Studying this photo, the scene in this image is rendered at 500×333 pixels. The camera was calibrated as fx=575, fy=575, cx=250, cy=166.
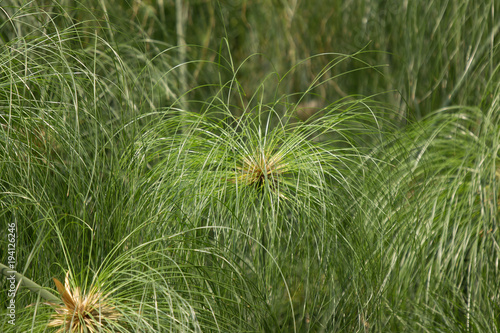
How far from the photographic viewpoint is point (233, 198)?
0.94 m

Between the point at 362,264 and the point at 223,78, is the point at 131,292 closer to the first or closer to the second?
the point at 362,264

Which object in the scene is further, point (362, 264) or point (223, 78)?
point (223, 78)

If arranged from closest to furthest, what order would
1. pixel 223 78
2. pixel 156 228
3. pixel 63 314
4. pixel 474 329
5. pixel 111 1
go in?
pixel 63 314
pixel 156 228
pixel 474 329
pixel 111 1
pixel 223 78

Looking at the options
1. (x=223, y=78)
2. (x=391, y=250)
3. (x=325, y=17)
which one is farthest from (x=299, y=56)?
(x=391, y=250)

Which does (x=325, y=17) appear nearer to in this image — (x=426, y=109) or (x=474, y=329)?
(x=426, y=109)

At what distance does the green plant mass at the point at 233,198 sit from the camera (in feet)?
2.60

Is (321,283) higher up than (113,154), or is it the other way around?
(113,154)

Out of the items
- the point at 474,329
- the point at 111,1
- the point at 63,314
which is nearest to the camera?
the point at 63,314

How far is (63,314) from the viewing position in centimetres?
70

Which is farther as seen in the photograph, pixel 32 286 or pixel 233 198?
pixel 233 198

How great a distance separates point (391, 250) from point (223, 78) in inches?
34.9

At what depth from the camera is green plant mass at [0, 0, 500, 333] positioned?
0.79 meters

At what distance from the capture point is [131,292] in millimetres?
768

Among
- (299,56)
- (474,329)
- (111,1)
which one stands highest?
(111,1)
